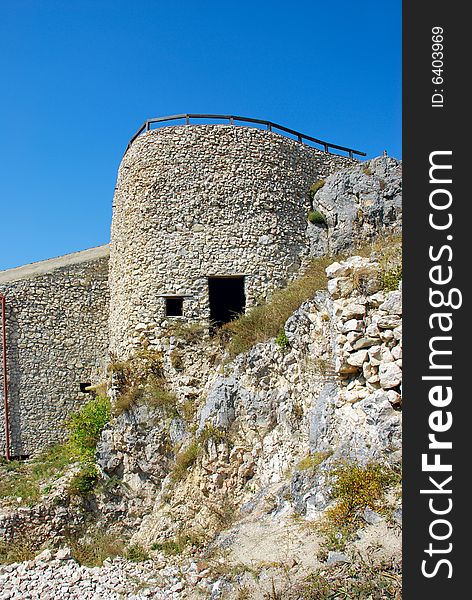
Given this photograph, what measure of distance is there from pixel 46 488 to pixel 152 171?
8.77 m

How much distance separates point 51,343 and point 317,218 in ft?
29.4

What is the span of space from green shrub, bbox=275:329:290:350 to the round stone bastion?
2457 millimetres

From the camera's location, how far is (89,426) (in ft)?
45.9

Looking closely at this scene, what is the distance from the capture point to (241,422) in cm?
1089

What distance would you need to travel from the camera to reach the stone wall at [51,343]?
49.8ft

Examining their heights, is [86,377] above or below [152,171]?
below

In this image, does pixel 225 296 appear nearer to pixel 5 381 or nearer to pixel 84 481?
pixel 84 481

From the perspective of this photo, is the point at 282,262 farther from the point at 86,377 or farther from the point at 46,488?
the point at 46,488

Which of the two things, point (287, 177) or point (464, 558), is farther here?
point (287, 177)

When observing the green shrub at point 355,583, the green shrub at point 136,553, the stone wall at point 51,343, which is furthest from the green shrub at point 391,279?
the stone wall at point 51,343

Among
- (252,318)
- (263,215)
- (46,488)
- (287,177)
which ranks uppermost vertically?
(287,177)

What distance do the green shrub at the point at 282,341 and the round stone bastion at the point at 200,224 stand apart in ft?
8.06

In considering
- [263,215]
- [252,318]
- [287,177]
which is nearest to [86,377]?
[252,318]

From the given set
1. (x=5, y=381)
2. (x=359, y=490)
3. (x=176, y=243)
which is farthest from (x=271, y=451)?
(x=5, y=381)
